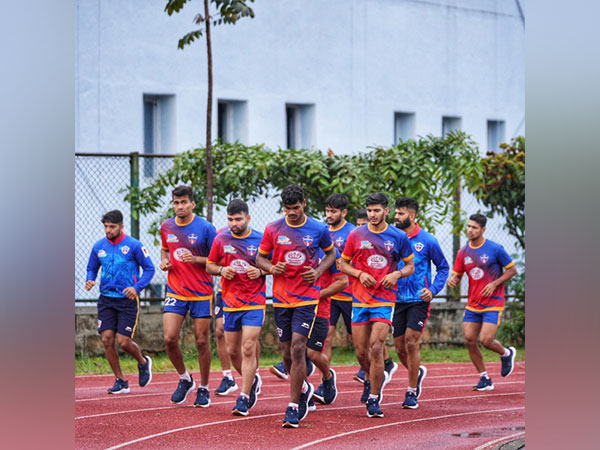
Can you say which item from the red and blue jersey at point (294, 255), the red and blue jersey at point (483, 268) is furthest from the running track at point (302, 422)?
the red and blue jersey at point (294, 255)

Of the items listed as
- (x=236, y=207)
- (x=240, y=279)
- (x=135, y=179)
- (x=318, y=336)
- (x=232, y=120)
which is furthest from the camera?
(x=232, y=120)

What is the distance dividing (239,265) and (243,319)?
587 mm

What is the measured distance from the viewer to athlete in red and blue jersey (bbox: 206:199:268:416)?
37.6ft

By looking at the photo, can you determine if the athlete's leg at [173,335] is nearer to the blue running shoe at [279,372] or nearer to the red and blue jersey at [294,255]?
the red and blue jersey at [294,255]

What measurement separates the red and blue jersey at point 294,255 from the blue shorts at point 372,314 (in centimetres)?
74

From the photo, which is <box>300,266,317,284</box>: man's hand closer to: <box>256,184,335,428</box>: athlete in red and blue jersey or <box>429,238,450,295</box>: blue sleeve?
<box>256,184,335,428</box>: athlete in red and blue jersey

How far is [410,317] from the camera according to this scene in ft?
41.4

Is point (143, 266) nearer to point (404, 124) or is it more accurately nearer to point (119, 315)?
point (119, 315)

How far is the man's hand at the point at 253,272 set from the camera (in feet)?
37.2

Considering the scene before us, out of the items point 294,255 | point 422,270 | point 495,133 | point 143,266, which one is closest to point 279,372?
point 143,266

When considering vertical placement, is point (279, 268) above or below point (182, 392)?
above

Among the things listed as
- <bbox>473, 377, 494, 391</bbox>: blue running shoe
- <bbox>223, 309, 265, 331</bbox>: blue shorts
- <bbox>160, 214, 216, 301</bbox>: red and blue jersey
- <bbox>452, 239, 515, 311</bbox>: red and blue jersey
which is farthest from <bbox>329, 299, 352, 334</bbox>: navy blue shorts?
<bbox>223, 309, 265, 331</bbox>: blue shorts
